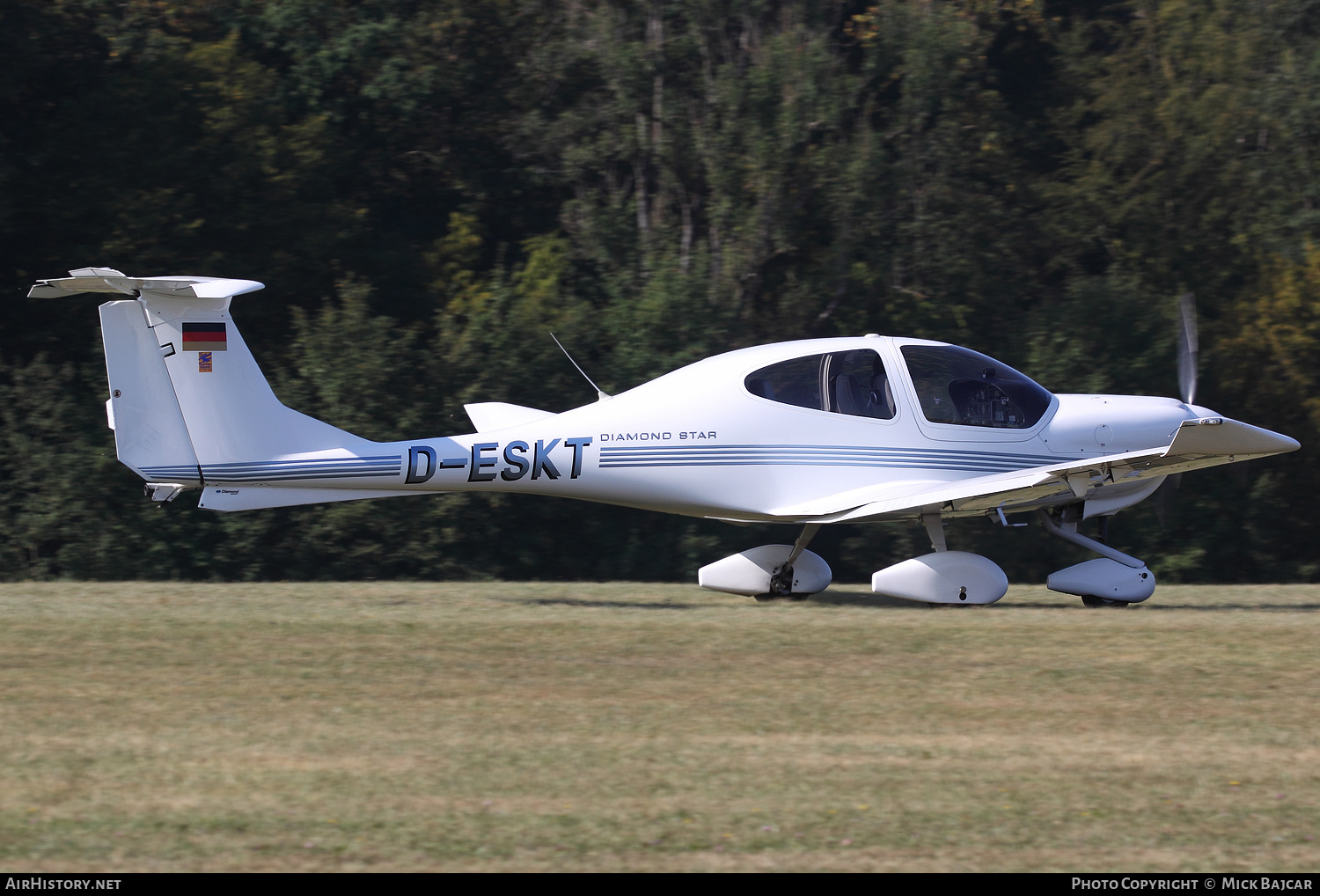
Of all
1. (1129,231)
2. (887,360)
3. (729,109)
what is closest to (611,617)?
(887,360)

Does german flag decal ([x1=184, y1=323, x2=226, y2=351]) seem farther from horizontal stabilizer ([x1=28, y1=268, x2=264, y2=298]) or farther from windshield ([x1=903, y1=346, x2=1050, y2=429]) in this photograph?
windshield ([x1=903, y1=346, x2=1050, y2=429])

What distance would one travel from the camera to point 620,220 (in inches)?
1018

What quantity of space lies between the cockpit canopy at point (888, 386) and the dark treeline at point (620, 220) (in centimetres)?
1012

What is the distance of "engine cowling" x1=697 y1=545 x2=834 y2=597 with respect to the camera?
12.4 meters

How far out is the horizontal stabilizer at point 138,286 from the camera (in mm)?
10281

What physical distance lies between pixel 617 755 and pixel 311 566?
1490 centimetres

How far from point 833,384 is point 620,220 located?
14.8 m

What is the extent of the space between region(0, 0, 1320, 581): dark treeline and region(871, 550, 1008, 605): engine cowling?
10807 mm

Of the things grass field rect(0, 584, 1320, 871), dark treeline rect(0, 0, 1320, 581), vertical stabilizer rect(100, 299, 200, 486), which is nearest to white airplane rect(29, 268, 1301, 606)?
vertical stabilizer rect(100, 299, 200, 486)

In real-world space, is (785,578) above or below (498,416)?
below

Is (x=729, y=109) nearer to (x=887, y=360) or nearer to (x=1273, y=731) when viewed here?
(x=887, y=360)

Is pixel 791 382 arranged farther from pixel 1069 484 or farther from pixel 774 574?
pixel 1069 484

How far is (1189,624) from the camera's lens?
991cm

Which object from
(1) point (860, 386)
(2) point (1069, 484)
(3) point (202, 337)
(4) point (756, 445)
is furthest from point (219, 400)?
(2) point (1069, 484)
